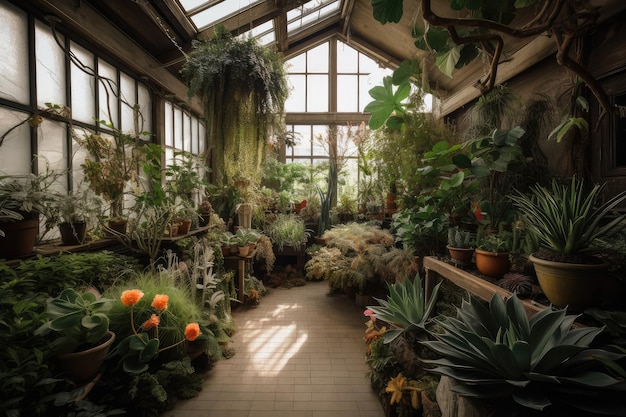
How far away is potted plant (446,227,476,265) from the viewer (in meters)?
1.87

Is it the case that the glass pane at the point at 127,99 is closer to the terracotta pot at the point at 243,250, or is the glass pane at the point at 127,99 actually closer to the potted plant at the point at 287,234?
the terracotta pot at the point at 243,250

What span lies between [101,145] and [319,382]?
229cm

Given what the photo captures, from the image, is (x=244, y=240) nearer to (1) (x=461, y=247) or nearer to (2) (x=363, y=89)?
(1) (x=461, y=247)

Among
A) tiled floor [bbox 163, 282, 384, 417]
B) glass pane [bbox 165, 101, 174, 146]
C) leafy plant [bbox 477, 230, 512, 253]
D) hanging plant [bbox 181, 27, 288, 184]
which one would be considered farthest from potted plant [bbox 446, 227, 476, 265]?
glass pane [bbox 165, 101, 174, 146]

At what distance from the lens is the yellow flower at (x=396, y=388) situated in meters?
1.55

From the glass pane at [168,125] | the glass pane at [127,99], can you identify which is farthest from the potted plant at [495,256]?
the glass pane at [168,125]

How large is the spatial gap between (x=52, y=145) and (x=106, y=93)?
634 mm

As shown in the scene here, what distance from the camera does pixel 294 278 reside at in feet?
14.6

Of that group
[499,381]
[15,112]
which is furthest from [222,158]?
[499,381]

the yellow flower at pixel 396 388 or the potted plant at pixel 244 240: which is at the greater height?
the potted plant at pixel 244 240

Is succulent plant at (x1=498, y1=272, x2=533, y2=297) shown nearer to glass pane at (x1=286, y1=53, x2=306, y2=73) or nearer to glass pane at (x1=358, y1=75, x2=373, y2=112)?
glass pane at (x1=358, y1=75, x2=373, y2=112)

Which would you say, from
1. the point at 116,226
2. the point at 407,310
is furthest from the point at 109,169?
the point at 407,310

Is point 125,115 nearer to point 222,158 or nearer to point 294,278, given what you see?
point 222,158

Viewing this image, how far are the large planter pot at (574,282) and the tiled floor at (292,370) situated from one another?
3.67ft
